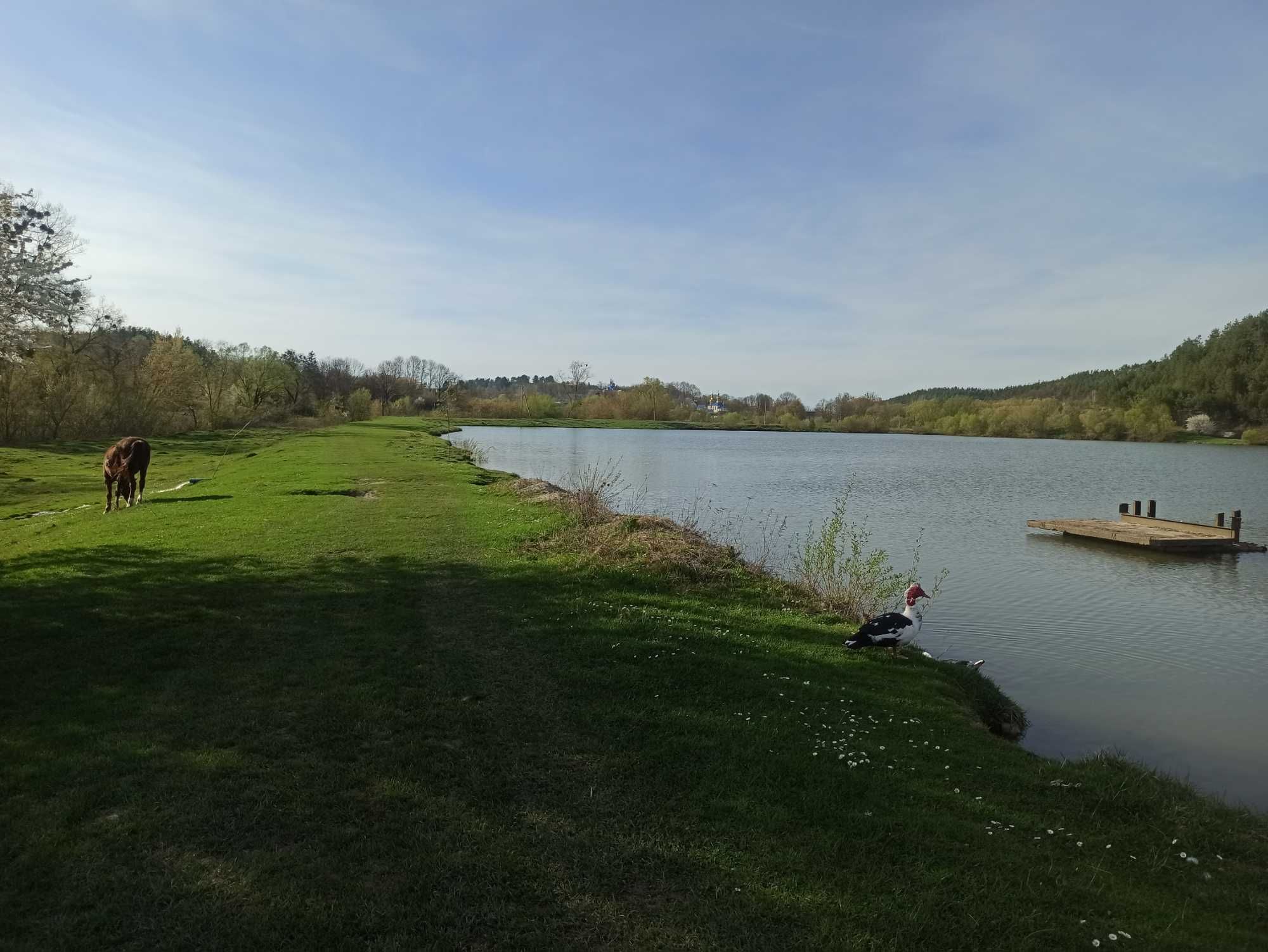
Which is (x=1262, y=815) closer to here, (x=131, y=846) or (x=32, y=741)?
(x=131, y=846)

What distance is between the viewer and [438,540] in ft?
45.9

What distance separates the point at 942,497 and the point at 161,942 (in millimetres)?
31342

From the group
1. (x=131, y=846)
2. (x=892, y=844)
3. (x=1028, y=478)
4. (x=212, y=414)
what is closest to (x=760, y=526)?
(x=892, y=844)

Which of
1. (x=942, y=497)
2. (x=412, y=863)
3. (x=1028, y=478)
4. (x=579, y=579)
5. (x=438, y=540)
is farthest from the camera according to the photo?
(x=1028, y=478)

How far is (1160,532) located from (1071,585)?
855cm

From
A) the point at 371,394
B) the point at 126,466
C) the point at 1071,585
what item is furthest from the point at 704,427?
the point at 126,466

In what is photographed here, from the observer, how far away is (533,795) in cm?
485

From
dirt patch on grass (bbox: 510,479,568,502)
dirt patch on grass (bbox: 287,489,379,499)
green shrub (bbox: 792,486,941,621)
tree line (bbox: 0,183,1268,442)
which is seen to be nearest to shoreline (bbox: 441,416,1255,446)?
tree line (bbox: 0,183,1268,442)

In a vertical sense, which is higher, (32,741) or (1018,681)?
(32,741)

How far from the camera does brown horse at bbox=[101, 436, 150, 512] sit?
1788 cm

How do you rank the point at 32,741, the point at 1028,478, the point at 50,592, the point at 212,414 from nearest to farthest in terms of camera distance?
the point at 32,741, the point at 50,592, the point at 1028,478, the point at 212,414

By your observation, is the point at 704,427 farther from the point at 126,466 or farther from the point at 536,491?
the point at 126,466

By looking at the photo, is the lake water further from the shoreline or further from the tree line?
the shoreline

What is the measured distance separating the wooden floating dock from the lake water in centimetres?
41
